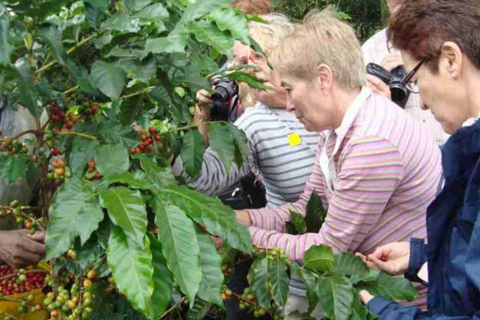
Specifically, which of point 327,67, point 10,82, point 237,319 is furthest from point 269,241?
point 10,82

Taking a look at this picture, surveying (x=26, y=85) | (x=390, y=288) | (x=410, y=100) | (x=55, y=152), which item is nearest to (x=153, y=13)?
(x=26, y=85)

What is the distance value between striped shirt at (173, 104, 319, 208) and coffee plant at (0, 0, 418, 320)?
1.50 ft

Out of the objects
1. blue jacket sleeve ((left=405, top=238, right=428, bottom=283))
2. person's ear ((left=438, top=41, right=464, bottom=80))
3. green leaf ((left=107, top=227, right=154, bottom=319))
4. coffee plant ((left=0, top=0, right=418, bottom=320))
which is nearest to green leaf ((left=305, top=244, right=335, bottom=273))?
coffee plant ((left=0, top=0, right=418, bottom=320))

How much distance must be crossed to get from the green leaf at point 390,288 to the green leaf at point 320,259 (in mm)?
104

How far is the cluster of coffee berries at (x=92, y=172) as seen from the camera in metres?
1.55

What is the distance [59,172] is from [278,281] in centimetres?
63

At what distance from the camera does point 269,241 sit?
2.14m

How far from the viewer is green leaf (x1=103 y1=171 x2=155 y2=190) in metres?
1.33

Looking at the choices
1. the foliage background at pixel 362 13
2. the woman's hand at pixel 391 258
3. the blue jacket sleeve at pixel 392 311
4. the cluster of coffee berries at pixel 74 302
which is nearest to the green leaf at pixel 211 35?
the cluster of coffee berries at pixel 74 302

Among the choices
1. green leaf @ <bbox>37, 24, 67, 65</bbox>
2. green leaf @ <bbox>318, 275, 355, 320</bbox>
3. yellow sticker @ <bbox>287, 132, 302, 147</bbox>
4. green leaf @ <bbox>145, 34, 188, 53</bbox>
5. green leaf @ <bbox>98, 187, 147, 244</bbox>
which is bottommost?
yellow sticker @ <bbox>287, 132, 302, 147</bbox>

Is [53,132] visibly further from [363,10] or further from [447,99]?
[363,10]

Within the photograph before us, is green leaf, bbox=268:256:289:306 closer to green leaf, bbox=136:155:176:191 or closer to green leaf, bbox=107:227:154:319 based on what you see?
green leaf, bbox=136:155:176:191

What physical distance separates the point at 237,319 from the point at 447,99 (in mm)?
1544

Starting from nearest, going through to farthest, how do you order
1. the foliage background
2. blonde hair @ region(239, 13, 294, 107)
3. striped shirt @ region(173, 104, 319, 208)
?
striped shirt @ region(173, 104, 319, 208) → blonde hair @ region(239, 13, 294, 107) → the foliage background
